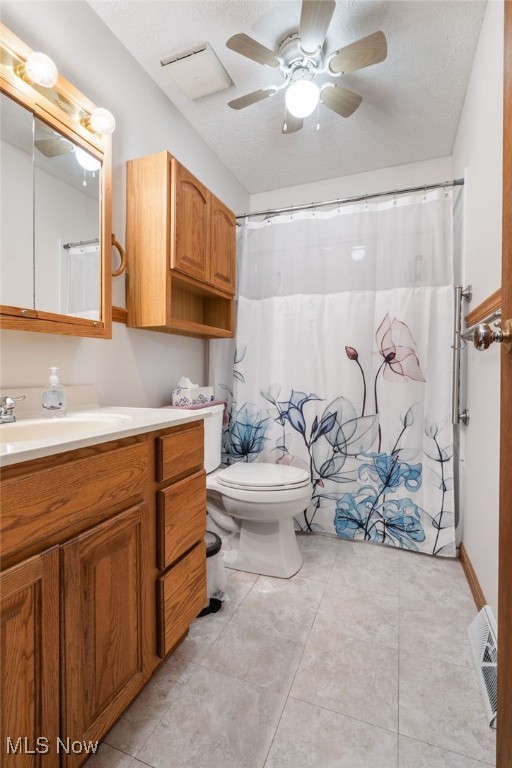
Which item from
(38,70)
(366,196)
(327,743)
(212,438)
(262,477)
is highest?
(366,196)

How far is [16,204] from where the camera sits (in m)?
1.07

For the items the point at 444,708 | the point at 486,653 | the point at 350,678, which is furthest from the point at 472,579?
the point at 350,678

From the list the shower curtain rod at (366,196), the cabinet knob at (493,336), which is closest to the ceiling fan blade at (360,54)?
the shower curtain rod at (366,196)

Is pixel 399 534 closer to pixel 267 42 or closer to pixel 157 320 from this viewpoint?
pixel 157 320

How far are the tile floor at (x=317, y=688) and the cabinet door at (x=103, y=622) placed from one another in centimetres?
18

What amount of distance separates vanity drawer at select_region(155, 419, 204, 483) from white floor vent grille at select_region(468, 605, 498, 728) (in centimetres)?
105

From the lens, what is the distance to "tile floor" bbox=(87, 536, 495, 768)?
0.91 m

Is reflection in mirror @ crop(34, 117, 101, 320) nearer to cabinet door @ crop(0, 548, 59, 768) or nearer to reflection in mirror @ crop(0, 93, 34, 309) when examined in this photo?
reflection in mirror @ crop(0, 93, 34, 309)

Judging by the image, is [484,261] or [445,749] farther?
[484,261]

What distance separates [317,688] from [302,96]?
2.21m

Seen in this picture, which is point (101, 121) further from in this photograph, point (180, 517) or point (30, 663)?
point (30, 663)

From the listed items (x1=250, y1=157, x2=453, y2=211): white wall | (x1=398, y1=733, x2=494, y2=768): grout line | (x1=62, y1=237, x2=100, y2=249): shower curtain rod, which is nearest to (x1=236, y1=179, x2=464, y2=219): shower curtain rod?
(x1=250, y1=157, x2=453, y2=211): white wall

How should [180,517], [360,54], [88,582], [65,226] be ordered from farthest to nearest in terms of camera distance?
1. [360,54]
2. [65,226]
3. [180,517]
4. [88,582]

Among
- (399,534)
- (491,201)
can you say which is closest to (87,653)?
(399,534)
